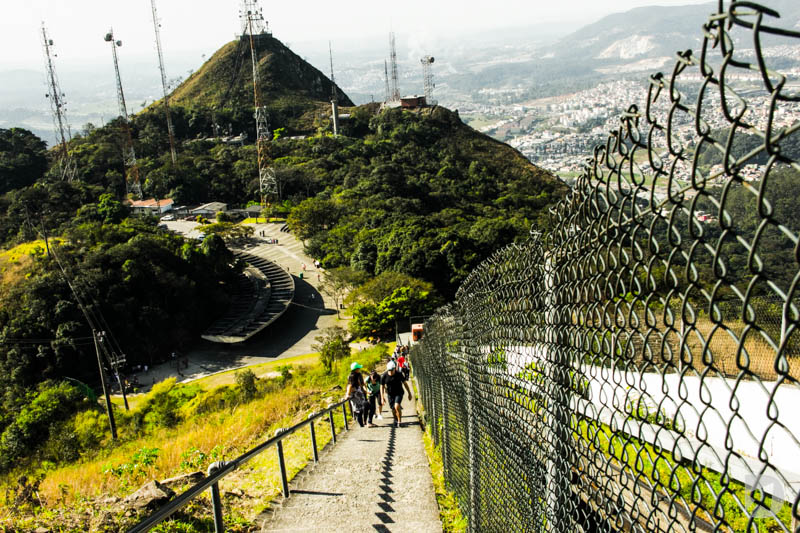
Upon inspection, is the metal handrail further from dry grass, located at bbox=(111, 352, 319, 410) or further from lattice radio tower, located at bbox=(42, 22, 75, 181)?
lattice radio tower, located at bbox=(42, 22, 75, 181)

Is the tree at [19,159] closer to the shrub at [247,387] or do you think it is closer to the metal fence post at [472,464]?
the shrub at [247,387]

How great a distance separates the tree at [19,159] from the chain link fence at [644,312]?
59610 mm

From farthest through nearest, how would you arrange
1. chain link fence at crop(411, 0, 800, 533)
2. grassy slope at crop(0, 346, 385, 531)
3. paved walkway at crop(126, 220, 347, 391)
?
paved walkway at crop(126, 220, 347, 391) < grassy slope at crop(0, 346, 385, 531) < chain link fence at crop(411, 0, 800, 533)

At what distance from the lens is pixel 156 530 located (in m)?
3.72

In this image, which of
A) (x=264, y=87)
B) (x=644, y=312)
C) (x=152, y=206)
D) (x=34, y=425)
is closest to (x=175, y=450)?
(x=644, y=312)

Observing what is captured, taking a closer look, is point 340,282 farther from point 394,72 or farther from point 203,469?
point 394,72

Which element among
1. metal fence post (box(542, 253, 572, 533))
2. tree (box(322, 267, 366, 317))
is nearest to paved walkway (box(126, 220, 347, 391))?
tree (box(322, 267, 366, 317))

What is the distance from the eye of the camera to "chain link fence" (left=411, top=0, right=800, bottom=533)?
842mm

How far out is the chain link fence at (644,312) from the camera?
33.1 inches

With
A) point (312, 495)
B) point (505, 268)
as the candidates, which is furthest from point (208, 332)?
point (505, 268)

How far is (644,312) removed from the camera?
1.36 meters

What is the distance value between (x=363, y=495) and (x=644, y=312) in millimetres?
3428

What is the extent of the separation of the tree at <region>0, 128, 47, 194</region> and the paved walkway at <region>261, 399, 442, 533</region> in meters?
57.3

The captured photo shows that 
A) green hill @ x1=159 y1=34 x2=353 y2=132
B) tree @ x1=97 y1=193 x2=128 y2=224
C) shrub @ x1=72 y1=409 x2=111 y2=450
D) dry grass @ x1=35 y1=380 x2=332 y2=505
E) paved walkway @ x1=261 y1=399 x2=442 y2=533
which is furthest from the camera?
green hill @ x1=159 y1=34 x2=353 y2=132
